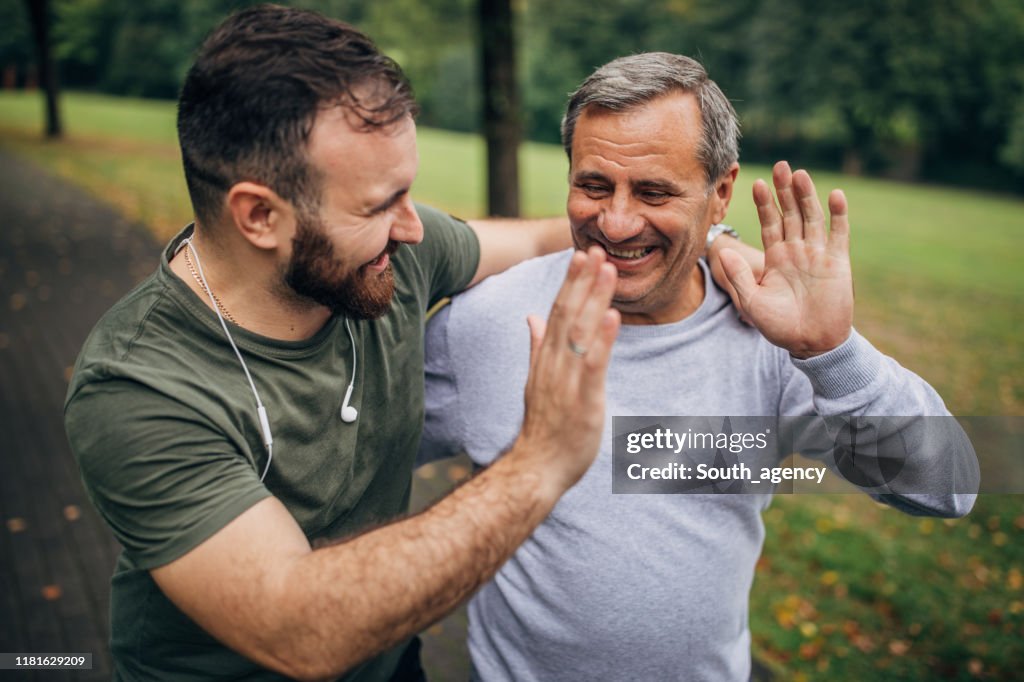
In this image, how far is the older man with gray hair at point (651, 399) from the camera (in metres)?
2.35

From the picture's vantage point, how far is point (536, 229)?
3078 millimetres

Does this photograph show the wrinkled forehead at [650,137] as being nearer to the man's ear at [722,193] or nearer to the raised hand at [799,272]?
the man's ear at [722,193]

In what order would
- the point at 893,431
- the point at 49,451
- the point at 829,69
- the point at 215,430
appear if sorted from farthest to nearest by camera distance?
the point at 829,69 → the point at 49,451 → the point at 893,431 → the point at 215,430

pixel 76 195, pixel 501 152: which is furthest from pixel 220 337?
pixel 76 195

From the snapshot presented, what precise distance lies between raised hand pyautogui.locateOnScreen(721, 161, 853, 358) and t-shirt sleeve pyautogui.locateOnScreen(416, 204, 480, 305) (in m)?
0.95

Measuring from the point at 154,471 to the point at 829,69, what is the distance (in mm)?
48493

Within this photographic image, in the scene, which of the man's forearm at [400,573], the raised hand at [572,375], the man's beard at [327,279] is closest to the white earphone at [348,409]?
the man's beard at [327,279]

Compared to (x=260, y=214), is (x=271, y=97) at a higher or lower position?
higher

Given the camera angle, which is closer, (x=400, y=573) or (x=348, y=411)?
(x=400, y=573)

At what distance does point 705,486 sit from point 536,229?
121 centimetres

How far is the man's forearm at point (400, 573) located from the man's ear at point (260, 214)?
80 cm

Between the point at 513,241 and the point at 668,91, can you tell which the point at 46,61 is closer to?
the point at 513,241

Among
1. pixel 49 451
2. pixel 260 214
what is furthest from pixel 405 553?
pixel 49 451

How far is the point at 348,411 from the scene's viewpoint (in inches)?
85.4
